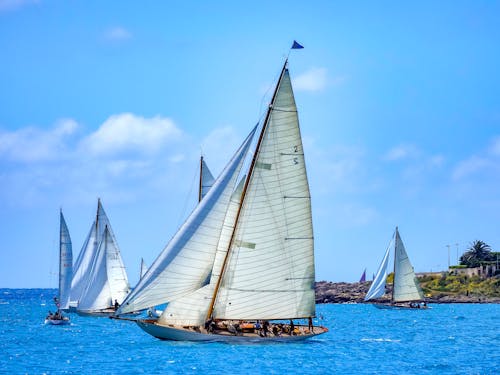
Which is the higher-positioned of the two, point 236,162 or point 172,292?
point 236,162

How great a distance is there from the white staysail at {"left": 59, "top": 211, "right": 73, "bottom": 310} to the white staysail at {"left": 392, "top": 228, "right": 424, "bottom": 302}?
1780 inches

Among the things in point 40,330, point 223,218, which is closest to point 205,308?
point 223,218

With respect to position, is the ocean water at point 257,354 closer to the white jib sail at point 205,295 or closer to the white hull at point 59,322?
the white jib sail at point 205,295

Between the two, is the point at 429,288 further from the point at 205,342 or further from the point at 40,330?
the point at 205,342

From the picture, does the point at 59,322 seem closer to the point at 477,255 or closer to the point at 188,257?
the point at 188,257

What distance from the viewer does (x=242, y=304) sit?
5062cm

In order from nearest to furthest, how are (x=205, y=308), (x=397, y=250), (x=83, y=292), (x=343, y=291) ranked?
(x=205, y=308) < (x=83, y=292) < (x=397, y=250) < (x=343, y=291)

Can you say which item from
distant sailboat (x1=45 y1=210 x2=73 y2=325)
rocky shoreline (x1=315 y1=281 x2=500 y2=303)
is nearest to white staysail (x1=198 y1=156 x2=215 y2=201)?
distant sailboat (x1=45 y1=210 x2=73 y2=325)

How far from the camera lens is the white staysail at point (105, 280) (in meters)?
94.1

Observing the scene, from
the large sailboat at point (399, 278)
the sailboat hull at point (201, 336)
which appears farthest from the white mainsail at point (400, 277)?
the sailboat hull at point (201, 336)

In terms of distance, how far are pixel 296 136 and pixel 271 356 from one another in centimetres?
1269

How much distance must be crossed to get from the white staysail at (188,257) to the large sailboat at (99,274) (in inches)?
1798

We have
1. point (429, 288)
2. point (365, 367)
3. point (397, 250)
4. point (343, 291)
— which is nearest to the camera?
point (365, 367)

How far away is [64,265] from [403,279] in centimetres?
4961
